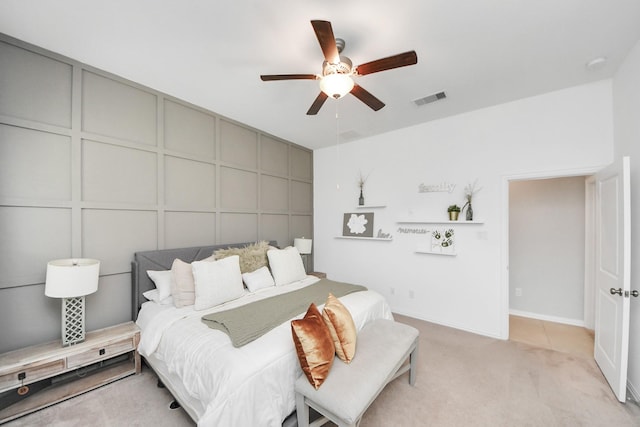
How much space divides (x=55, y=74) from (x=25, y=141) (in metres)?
0.68

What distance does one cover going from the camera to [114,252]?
268 centimetres

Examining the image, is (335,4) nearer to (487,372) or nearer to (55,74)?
(55,74)

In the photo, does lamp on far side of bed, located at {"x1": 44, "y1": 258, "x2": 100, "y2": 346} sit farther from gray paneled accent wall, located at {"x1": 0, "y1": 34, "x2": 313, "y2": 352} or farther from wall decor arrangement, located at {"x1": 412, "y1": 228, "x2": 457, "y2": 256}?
wall decor arrangement, located at {"x1": 412, "y1": 228, "x2": 457, "y2": 256}

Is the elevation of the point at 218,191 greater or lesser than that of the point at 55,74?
lesser

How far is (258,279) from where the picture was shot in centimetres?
315

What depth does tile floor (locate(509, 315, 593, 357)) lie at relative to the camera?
3.06 metres

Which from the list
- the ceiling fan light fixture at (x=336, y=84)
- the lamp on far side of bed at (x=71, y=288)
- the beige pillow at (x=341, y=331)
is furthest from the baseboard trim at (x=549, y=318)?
the lamp on far side of bed at (x=71, y=288)

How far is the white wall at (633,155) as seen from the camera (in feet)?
7.04

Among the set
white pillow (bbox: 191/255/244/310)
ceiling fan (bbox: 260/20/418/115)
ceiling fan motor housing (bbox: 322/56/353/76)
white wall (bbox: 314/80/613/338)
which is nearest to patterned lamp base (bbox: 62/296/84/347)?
white pillow (bbox: 191/255/244/310)

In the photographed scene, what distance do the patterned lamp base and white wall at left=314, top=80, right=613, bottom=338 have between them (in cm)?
363

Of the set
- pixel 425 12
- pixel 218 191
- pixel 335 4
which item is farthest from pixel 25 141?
pixel 425 12

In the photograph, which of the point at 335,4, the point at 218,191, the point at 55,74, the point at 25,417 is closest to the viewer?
the point at 335,4

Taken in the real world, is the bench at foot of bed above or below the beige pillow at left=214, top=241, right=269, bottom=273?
below

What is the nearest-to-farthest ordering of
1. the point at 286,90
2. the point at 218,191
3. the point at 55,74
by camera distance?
the point at 55,74 < the point at 286,90 < the point at 218,191
